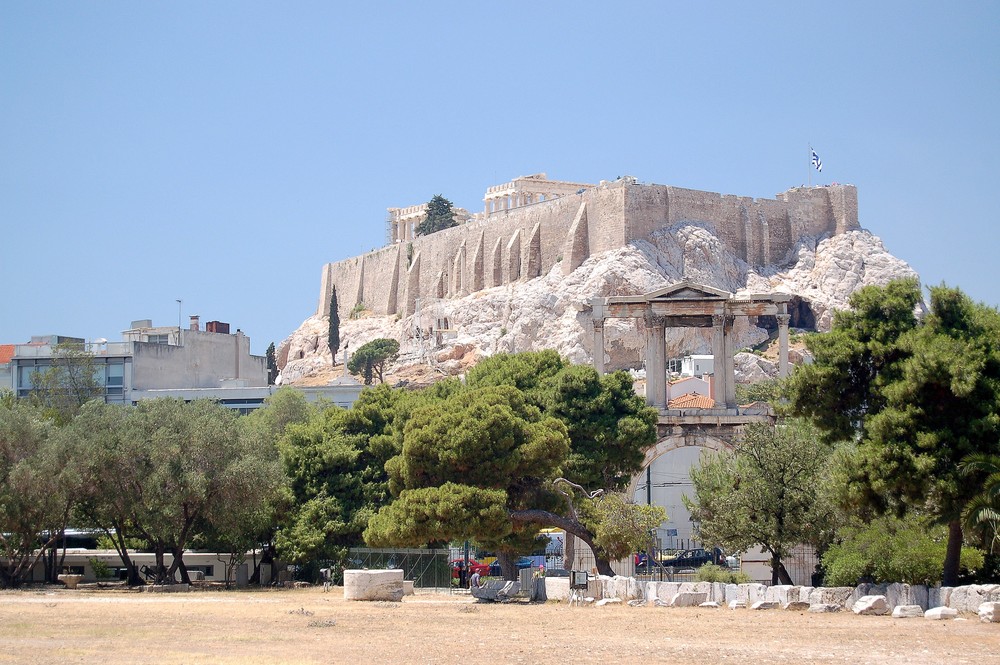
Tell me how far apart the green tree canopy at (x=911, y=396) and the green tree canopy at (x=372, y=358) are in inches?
2914

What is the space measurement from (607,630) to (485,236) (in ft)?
269

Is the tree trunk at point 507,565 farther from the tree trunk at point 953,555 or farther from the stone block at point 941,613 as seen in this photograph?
the stone block at point 941,613

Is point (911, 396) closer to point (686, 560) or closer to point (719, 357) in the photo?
point (686, 560)

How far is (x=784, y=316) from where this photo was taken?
4703 centimetres

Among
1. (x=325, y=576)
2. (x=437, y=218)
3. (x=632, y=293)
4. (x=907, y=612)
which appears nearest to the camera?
(x=907, y=612)

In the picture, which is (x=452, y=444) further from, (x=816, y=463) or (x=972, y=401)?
(x=972, y=401)

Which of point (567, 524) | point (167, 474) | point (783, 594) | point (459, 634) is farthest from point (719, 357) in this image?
point (459, 634)

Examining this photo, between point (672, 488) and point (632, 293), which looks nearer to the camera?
point (672, 488)

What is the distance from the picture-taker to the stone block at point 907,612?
22927 millimetres

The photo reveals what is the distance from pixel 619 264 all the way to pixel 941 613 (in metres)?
66.5

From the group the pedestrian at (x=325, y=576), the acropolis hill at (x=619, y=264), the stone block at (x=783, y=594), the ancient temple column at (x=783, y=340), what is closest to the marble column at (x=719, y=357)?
the ancient temple column at (x=783, y=340)

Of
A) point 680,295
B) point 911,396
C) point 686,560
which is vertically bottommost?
point 686,560

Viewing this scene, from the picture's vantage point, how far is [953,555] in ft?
78.4

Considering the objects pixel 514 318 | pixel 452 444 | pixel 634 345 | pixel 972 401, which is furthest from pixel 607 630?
pixel 514 318
